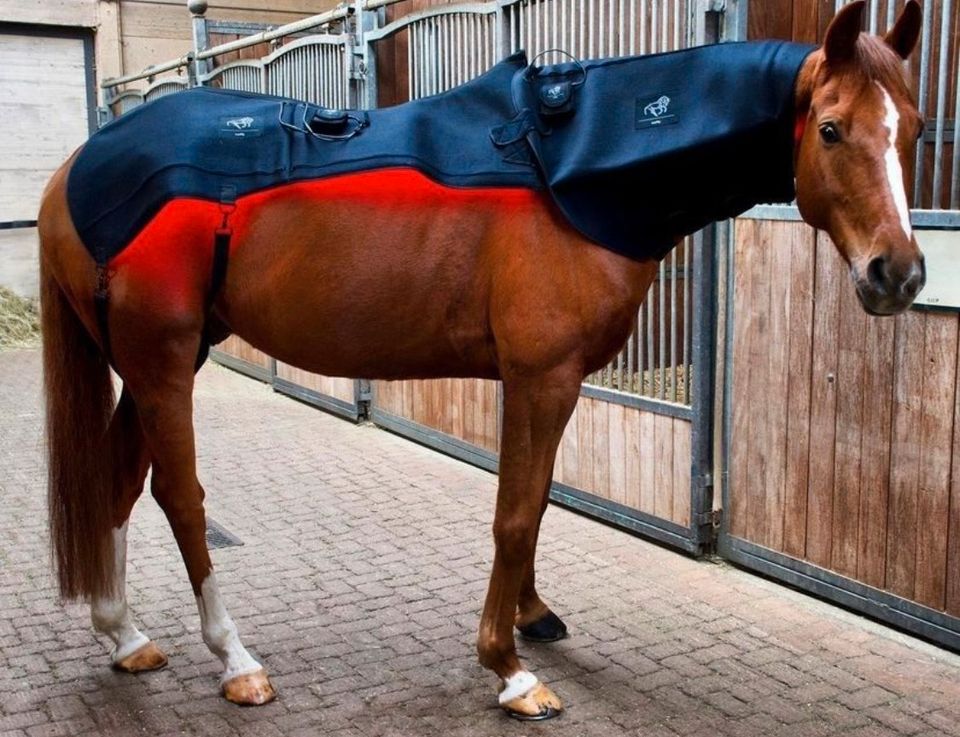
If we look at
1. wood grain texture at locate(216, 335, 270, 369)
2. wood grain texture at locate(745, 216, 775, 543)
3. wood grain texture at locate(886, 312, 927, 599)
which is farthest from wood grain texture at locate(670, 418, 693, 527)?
wood grain texture at locate(216, 335, 270, 369)

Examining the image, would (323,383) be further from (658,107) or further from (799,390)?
(658,107)

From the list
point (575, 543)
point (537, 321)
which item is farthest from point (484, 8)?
point (537, 321)

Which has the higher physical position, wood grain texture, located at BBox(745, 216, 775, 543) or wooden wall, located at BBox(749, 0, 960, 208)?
wooden wall, located at BBox(749, 0, 960, 208)

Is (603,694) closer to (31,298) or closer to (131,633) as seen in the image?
(131,633)

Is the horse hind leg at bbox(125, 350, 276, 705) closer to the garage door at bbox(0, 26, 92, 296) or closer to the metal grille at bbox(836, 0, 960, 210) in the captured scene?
the metal grille at bbox(836, 0, 960, 210)

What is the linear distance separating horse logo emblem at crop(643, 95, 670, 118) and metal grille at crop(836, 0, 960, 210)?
3.33 ft

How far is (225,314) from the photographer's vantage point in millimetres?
3193

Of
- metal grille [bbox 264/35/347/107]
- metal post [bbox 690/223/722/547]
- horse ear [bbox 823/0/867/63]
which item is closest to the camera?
horse ear [bbox 823/0/867/63]

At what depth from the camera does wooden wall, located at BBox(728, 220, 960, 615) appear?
3537mm

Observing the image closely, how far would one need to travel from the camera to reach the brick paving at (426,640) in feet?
10.2

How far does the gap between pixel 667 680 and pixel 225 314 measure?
1.74 meters

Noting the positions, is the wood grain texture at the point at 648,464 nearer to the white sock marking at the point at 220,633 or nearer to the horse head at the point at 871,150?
the white sock marking at the point at 220,633

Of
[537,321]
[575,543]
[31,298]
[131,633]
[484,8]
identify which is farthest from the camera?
[31,298]

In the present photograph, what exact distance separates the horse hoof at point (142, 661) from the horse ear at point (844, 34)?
8.55 ft
